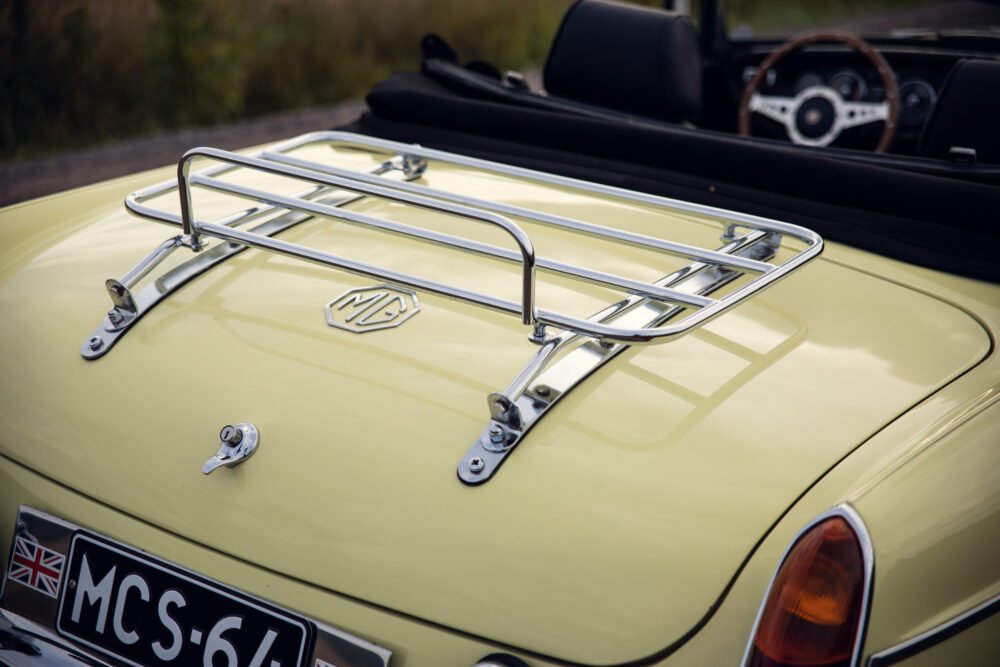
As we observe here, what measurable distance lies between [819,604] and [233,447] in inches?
39.0

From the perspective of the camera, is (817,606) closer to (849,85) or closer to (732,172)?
(732,172)

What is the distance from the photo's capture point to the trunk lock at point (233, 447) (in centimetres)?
173

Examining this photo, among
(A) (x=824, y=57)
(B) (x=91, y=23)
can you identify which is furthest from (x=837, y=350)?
(B) (x=91, y=23)

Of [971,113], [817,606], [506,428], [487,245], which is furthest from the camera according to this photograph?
[971,113]

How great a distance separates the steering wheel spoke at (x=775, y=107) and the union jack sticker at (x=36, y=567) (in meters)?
3.27

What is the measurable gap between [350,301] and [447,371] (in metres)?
0.32

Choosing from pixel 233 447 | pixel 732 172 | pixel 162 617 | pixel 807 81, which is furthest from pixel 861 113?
pixel 162 617

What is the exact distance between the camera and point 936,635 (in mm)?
1474

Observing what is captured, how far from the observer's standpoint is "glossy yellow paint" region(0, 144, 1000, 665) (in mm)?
1499

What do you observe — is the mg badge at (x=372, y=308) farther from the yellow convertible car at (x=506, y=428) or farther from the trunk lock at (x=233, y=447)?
the trunk lock at (x=233, y=447)

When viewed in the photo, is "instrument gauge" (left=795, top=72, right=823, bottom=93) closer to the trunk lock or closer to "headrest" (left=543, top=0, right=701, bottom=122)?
"headrest" (left=543, top=0, right=701, bottom=122)

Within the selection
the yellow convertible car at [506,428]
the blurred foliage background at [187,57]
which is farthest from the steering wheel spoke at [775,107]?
the blurred foliage background at [187,57]

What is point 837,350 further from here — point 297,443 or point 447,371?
point 297,443

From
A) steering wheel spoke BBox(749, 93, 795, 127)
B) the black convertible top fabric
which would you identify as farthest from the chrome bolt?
steering wheel spoke BBox(749, 93, 795, 127)
